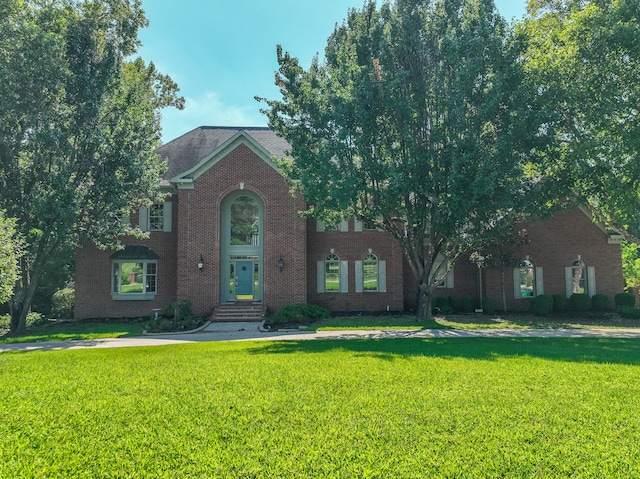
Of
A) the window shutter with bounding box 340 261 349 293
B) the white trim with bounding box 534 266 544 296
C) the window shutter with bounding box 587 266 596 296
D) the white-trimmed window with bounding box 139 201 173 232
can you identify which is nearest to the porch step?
the window shutter with bounding box 340 261 349 293

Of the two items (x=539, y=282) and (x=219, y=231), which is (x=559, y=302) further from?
(x=219, y=231)

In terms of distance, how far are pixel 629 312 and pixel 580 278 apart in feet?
9.10

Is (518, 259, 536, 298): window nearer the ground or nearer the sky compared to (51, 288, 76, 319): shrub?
nearer the sky

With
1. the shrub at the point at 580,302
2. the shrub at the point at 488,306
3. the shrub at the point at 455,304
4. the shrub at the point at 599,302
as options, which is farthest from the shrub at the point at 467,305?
the shrub at the point at 599,302

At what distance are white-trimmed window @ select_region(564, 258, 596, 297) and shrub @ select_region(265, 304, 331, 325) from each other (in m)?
13.3

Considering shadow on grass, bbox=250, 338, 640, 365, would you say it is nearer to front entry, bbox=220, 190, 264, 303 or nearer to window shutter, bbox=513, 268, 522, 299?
front entry, bbox=220, 190, 264, 303

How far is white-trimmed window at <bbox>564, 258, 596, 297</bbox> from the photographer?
2205cm

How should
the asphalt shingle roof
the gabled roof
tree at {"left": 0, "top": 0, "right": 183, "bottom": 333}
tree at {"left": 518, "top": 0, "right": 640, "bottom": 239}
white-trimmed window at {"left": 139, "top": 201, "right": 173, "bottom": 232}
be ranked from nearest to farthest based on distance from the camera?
tree at {"left": 518, "top": 0, "right": 640, "bottom": 239} < tree at {"left": 0, "top": 0, "right": 183, "bottom": 333} < white-trimmed window at {"left": 139, "top": 201, "right": 173, "bottom": 232} < the gabled roof < the asphalt shingle roof

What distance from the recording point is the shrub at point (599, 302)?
846 inches

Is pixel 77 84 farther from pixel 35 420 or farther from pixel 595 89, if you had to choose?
pixel 595 89

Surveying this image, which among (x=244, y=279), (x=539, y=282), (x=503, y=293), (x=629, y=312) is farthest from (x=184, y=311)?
(x=629, y=312)

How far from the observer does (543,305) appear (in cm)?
2100

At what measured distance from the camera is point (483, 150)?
14680 millimetres

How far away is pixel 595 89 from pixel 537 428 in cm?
1546
